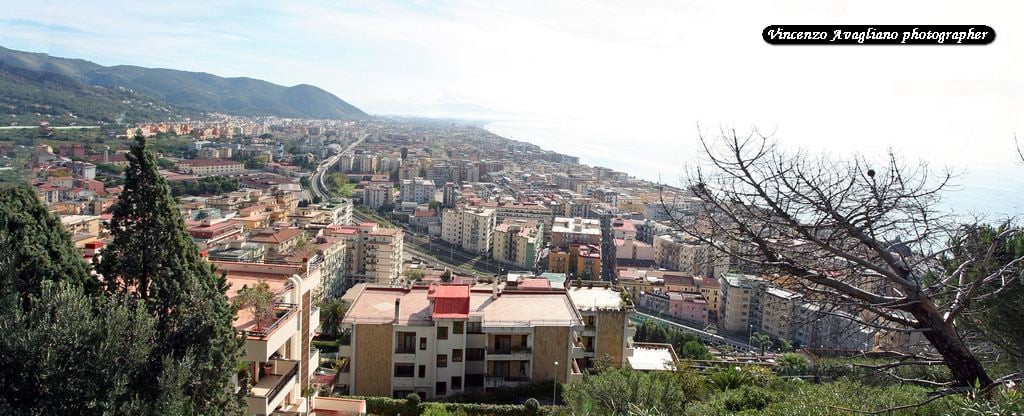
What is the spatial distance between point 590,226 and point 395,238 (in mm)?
9451

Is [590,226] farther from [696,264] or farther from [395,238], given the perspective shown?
[696,264]

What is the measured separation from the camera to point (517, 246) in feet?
67.8

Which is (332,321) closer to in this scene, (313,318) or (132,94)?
(313,318)

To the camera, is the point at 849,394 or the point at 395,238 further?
the point at 395,238

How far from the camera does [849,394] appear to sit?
2014 millimetres

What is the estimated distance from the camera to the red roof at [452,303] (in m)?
6.00

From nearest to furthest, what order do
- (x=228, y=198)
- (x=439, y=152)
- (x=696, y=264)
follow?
(x=696, y=264)
(x=228, y=198)
(x=439, y=152)

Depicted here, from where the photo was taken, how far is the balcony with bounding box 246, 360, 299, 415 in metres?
3.19

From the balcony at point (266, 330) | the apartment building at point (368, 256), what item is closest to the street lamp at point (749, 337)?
the apartment building at point (368, 256)

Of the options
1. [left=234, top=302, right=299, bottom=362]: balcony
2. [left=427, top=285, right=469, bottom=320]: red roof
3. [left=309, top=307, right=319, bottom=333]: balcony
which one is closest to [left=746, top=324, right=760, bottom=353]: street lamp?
[left=427, top=285, right=469, bottom=320]: red roof

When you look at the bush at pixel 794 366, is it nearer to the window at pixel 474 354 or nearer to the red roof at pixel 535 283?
the red roof at pixel 535 283

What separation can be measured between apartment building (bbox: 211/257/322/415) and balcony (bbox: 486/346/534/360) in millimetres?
2109

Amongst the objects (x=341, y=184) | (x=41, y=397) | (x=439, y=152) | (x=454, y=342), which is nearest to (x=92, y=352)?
(x=41, y=397)

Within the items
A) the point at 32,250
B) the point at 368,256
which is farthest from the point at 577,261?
the point at 32,250
